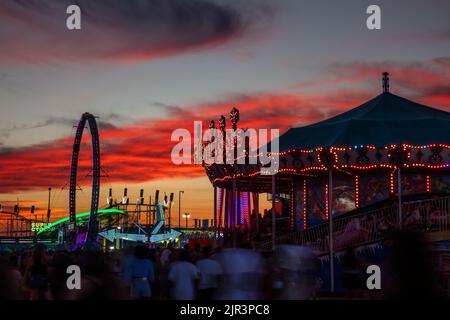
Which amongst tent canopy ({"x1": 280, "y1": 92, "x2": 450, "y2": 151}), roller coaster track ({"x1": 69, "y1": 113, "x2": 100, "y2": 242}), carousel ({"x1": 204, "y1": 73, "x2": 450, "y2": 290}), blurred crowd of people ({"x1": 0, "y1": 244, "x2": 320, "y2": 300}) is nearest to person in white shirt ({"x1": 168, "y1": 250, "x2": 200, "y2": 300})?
blurred crowd of people ({"x1": 0, "y1": 244, "x2": 320, "y2": 300})

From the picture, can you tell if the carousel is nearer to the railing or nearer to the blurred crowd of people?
the railing

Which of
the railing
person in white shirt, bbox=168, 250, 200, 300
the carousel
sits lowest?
person in white shirt, bbox=168, 250, 200, 300

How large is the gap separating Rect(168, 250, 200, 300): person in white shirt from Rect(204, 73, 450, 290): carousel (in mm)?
13198

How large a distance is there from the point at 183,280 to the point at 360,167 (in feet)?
59.1

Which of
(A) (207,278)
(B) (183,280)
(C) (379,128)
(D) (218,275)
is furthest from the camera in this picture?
(C) (379,128)

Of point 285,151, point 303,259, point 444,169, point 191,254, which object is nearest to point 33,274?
point 191,254

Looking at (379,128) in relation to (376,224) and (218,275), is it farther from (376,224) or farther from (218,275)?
(218,275)

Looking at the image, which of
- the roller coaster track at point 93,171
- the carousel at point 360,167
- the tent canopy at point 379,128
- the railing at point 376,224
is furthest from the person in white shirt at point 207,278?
the roller coaster track at point 93,171

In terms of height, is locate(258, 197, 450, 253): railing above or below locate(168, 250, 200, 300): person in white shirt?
above

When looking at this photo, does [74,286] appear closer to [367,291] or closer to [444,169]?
[367,291]

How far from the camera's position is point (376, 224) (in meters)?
25.1

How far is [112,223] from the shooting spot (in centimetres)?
9838

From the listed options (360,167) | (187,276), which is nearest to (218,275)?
(187,276)

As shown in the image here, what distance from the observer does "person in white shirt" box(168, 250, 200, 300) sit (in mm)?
12203
